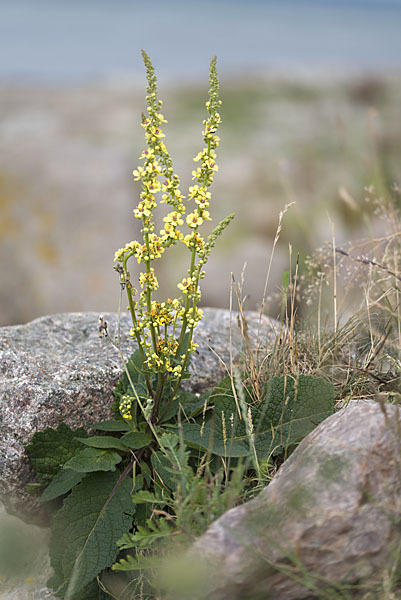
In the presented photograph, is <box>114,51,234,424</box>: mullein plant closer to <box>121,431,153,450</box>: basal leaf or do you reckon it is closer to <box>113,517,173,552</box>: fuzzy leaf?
<box>121,431,153,450</box>: basal leaf

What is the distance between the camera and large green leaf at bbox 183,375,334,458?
Answer: 2289mm

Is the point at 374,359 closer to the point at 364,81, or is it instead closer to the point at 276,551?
the point at 276,551

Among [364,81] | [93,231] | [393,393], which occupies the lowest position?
[393,393]

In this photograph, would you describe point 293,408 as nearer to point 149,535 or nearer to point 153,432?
point 153,432

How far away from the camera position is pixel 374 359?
8.47ft

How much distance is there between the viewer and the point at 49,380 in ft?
8.23

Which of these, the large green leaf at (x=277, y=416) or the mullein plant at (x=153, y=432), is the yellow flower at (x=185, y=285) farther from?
the large green leaf at (x=277, y=416)

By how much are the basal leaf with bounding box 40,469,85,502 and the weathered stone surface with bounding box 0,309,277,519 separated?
0.16 m

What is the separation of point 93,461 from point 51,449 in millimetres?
225

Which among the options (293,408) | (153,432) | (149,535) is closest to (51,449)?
(153,432)

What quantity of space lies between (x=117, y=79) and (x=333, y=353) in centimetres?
1141

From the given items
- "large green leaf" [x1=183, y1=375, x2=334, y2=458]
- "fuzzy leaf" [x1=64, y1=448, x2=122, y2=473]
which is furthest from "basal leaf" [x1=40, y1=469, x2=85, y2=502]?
"large green leaf" [x1=183, y1=375, x2=334, y2=458]

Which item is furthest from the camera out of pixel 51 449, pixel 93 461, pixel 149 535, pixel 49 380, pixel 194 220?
pixel 49 380

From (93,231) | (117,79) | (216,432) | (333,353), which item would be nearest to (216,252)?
(93,231)
